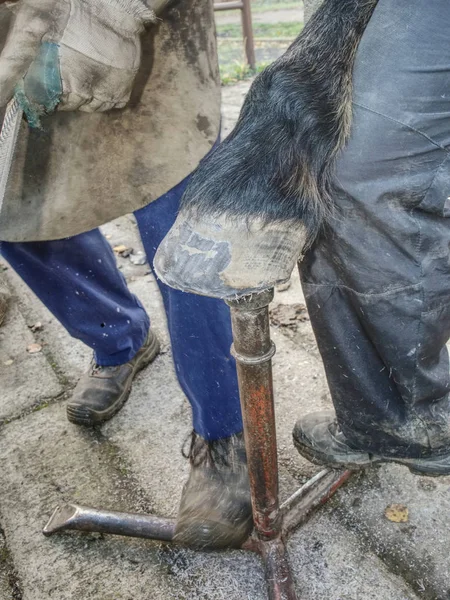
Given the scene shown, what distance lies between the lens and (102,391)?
2.16m

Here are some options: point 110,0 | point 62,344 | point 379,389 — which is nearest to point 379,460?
point 379,389

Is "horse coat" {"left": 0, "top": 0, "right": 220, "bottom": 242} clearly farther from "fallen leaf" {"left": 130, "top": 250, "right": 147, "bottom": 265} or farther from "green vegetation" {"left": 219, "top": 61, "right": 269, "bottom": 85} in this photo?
"green vegetation" {"left": 219, "top": 61, "right": 269, "bottom": 85}

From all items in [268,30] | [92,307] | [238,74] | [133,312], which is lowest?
[268,30]

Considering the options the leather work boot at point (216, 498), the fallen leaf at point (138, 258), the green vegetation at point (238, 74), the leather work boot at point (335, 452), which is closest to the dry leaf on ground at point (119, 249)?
the fallen leaf at point (138, 258)

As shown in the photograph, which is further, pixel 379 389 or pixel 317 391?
pixel 317 391

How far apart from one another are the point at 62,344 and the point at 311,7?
6.17 feet

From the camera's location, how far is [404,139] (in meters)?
1.03

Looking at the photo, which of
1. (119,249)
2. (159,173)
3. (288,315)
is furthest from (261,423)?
(119,249)

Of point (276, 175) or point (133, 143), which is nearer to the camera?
point (276, 175)

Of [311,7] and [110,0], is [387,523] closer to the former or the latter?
[311,7]

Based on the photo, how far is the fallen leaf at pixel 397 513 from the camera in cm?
161

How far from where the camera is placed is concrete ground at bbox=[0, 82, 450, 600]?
1.49 metres

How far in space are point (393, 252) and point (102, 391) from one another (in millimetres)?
1371

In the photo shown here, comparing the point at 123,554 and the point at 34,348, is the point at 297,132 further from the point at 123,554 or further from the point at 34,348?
the point at 34,348
